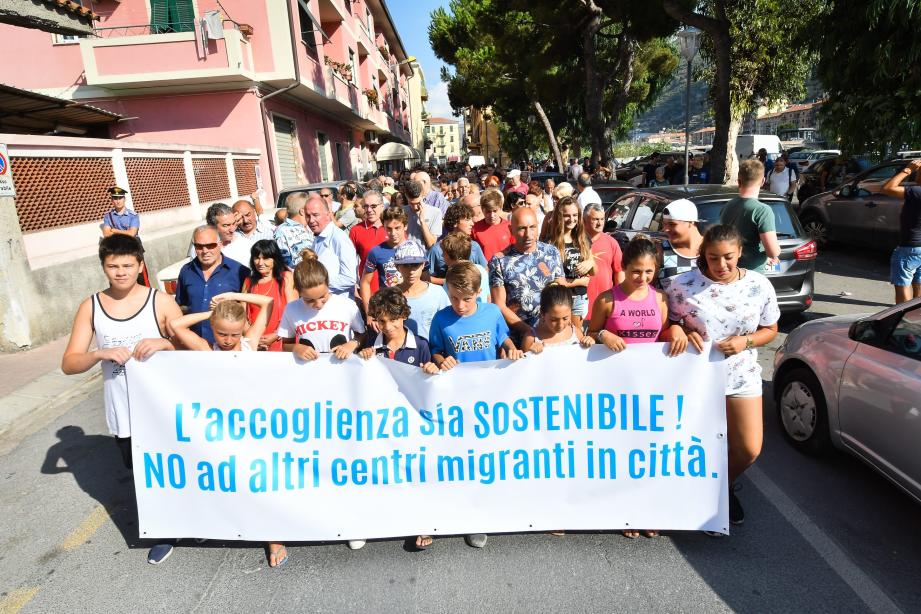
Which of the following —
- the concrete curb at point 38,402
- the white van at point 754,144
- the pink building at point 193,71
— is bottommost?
the concrete curb at point 38,402

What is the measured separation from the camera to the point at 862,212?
966 cm

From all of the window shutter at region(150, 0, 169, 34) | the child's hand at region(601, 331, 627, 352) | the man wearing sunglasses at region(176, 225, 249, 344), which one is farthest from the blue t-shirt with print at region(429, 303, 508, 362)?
the window shutter at region(150, 0, 169, 34)

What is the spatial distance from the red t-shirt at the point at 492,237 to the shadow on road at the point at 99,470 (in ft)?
11.0

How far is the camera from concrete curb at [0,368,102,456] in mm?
5043

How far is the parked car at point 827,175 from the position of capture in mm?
13703

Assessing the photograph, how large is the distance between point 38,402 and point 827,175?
1605 centimetres

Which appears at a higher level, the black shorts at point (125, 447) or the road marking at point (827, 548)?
the black shorts at point (125, 447)

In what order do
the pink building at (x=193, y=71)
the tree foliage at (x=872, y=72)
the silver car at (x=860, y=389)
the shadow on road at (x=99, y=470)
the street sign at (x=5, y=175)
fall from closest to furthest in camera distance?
1. the silver car at (x=860, y=389)
2. the shadow on road at (x=99, y=470)
3. the street sign at (x=5, y=175)
4. the tree foliage at (x=872, y=72)
5. the pink building at (x=193, y=71)

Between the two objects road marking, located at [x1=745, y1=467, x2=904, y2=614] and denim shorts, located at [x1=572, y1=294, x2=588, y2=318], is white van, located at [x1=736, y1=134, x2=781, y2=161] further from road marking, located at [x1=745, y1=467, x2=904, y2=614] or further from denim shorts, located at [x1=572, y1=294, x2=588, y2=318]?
road marking, located at [x1=745, y1=467, x2=904, y2=614]

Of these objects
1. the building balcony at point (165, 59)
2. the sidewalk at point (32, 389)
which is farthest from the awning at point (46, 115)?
the sidewalk at point (32, 389)

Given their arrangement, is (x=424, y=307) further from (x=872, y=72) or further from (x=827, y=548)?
(x=872, y=72)

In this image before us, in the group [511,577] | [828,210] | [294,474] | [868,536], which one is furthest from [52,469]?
[828,210]

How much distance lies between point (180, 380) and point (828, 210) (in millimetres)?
11346

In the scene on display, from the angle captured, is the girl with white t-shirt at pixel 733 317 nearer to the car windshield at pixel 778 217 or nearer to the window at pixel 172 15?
the car windshield at pixel 778 217
